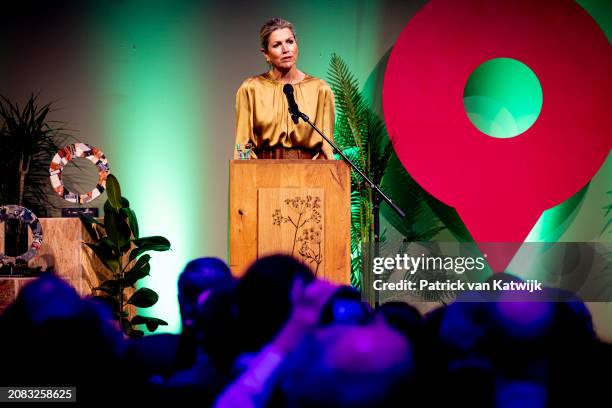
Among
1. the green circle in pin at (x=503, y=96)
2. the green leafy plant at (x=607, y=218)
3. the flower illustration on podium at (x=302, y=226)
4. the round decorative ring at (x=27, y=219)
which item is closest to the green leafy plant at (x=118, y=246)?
the round decorative ring at (x=27, y=219)

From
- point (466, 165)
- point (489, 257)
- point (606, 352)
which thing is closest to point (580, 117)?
point (466, 165)

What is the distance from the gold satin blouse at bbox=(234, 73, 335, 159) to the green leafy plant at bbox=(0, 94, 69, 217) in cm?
142

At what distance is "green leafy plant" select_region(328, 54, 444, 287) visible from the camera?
4277mm

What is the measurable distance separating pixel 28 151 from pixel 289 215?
1.98 metres

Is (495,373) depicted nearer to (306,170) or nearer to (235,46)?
(306,170)

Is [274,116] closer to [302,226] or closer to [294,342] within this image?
[302,226]

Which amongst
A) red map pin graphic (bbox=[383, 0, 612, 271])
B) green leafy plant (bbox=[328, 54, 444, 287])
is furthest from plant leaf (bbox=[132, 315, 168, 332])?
red map pin graphic (bbox=[383, 0, 612, 271])

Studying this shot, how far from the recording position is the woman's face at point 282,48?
348 centimetres

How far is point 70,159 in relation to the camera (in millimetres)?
3963

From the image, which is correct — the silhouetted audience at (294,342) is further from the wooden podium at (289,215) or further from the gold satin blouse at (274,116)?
the gold satin blouse at (274,116)

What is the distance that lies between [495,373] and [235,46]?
13.8 feet

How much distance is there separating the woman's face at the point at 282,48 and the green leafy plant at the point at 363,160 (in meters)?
0.91

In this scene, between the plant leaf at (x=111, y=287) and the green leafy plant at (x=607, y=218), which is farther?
the green leafy plant at (x=607, y=218)

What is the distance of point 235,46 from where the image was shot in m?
4.67
